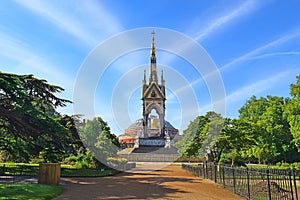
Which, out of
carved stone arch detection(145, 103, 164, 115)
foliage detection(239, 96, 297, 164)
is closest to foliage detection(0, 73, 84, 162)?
foliage detection(239, 96, 297, 164)

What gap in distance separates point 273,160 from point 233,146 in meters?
23.9

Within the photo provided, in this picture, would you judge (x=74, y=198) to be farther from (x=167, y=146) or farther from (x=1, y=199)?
(x=167, y=146)

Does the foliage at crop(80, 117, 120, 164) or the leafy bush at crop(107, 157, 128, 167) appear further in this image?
the leafy bush at crop(107, 157, 128, 167)

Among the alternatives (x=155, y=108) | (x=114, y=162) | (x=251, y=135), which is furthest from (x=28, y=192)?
(x=155, y=108)

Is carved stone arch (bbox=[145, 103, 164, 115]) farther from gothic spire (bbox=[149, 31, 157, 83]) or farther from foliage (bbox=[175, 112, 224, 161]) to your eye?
foliage (bbox=[175, 112, 224, 161])

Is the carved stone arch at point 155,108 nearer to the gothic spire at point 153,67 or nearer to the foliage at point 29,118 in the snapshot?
the gothic spire at point 153,67

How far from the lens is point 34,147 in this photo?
73.1ft

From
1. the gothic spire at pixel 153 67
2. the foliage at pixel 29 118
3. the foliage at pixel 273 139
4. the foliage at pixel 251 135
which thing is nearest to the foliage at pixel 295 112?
the foliage at pixel 251 135

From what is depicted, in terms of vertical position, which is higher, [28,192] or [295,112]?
[295,112]

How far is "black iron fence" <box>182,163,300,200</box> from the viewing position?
879 cm

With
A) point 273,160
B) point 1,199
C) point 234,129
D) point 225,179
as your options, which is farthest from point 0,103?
point 273,160

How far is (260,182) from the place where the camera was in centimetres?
1341

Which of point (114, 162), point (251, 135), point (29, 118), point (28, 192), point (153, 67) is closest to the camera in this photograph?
point (28, 192)

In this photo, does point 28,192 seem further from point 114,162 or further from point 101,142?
point 114,162
